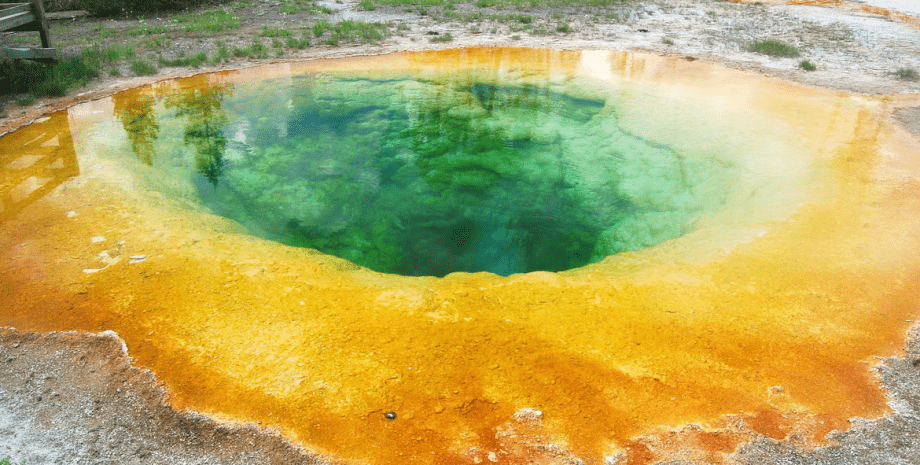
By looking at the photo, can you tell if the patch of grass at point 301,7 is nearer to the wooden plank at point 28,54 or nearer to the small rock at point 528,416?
the wooden plank at point 28,54

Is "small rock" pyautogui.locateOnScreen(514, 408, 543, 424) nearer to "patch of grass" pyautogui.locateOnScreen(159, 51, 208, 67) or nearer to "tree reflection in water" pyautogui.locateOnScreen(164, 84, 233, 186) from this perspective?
"tree reflection in water" pyautogui.locateOnScreen(164, 84, 233, 186)

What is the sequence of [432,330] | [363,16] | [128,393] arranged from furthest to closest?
[363,16]
[432,330]
[128,393]

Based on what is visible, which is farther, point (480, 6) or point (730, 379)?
point (480, 6)

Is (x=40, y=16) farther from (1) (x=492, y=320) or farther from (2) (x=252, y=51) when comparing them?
(1) (x=492, y=320)

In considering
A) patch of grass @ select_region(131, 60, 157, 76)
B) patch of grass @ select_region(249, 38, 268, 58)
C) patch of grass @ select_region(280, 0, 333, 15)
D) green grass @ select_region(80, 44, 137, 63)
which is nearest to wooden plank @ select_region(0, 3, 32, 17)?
green grass @ select_region(80, 44, 137, 63)

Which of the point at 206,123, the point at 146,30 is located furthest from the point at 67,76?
the point at 146,30

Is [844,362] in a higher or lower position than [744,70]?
lower

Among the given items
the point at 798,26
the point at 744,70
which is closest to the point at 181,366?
the point at 744,70

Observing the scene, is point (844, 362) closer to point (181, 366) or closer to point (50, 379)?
point (181, 366)
